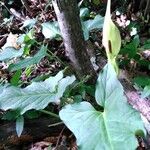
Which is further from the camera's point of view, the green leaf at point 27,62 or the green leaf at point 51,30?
the green leaf at point 51,30

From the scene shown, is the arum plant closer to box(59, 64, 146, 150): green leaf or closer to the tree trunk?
box(59, 64, 146, 150): green leaf

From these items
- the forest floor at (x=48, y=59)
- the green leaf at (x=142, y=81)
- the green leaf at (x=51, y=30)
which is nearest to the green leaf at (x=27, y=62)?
the forest floor at (x=48, y=59)

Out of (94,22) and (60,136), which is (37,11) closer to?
(94,22)

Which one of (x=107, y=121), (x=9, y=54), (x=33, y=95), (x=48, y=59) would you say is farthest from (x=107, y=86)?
(x=48, y=59)

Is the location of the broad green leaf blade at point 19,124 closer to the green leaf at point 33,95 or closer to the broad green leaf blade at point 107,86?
the green leaf at point 33,95

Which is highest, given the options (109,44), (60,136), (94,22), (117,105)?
(109,44)

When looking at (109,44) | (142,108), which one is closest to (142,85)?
(142,108)
